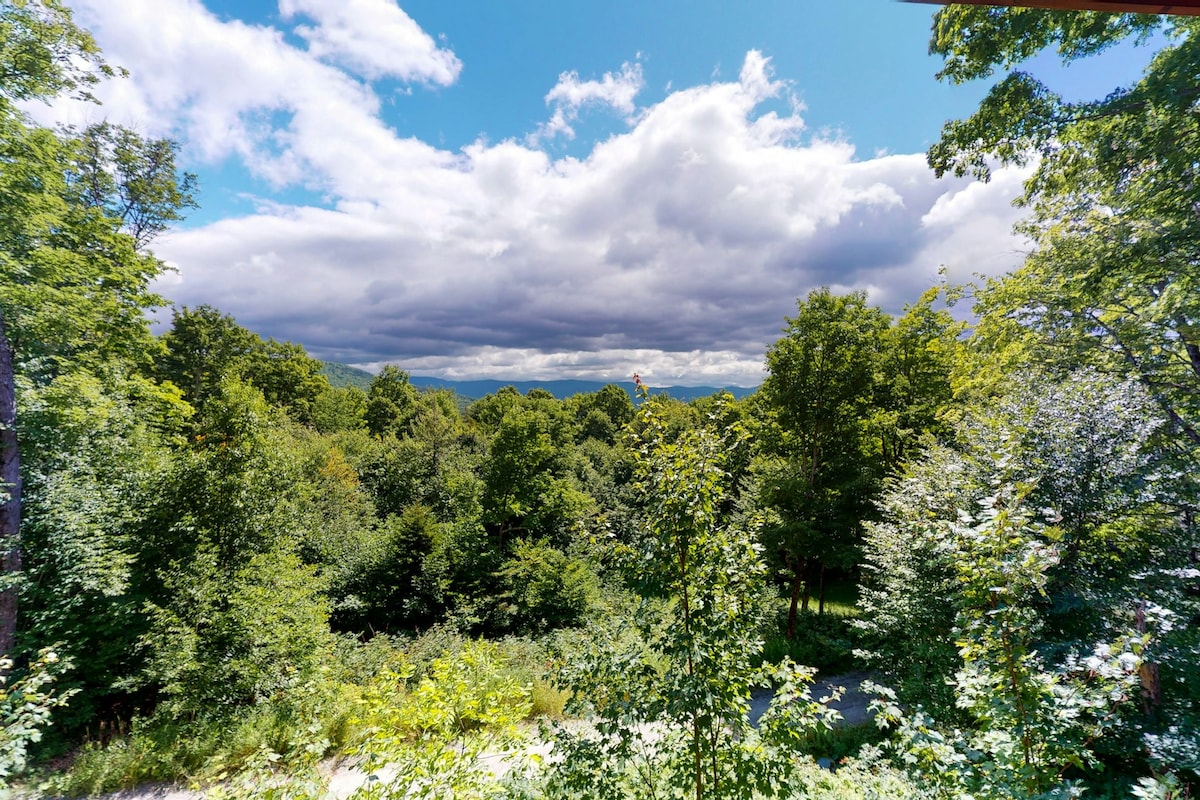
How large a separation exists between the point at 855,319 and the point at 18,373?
65.7 ft

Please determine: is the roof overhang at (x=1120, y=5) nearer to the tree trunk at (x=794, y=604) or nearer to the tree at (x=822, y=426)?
the tree at (x=822, y=426)

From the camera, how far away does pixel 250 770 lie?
145 inches

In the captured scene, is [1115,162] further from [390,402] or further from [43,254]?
[390,402]

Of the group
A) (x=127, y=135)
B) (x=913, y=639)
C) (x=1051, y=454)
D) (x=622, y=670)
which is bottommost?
(x=913, y=639)

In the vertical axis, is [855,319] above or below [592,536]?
above

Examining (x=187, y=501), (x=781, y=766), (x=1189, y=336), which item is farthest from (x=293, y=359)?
(x=1189, y=336)

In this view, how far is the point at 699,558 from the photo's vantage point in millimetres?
3656

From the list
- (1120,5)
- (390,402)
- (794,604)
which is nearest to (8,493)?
(1120,5)

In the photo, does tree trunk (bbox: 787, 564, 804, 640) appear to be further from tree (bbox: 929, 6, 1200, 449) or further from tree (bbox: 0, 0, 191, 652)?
tree (bbox: 0, 0, 191, 652)

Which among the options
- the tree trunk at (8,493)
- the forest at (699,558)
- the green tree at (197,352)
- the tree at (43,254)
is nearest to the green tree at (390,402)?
the green tree at (197,352)

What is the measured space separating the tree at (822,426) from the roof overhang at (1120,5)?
12049mm

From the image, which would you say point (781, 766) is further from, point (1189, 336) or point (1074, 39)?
point (1074, 39)

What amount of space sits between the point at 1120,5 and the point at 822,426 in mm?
13196

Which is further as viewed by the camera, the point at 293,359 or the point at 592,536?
the point at 293,359
